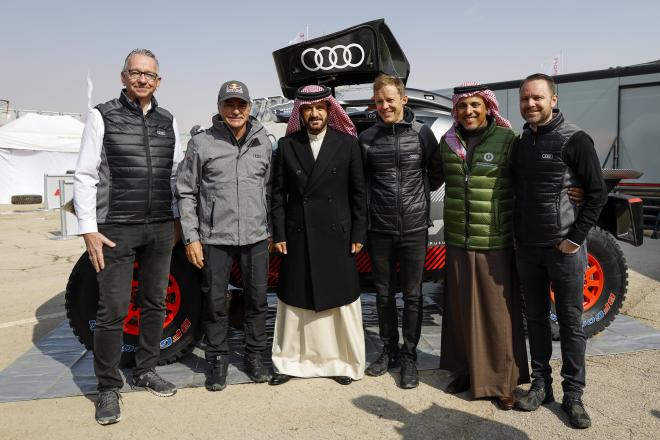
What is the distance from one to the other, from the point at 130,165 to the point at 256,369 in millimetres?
1431

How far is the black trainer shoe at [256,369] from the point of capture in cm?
313

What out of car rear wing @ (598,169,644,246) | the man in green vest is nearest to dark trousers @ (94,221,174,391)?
the man in green vest

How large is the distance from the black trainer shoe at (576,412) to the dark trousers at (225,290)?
1.75 meters

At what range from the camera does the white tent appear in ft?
57.6

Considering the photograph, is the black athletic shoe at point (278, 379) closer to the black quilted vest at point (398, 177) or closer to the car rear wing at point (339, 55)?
the black quilted vest at point (398, 177)

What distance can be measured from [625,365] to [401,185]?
1867 millimetres

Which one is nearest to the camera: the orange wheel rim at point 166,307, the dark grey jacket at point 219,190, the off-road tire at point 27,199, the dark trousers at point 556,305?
the dark trousers at point 556,305

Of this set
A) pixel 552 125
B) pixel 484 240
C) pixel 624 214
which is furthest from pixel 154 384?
pixel 624 214

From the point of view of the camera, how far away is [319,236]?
9.96 ft

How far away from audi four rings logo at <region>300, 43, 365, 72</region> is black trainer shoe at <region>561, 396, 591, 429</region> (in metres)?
2.55

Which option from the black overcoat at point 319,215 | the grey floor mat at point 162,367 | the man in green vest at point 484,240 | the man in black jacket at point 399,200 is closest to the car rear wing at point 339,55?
the man in black jacket at point 399,200

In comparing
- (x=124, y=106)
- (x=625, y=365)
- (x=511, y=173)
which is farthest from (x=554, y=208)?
(x=124, y=106)

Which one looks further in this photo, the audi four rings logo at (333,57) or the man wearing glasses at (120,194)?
the audi four rings logo at (333,57)

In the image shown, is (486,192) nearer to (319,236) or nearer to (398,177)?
(398,177)
